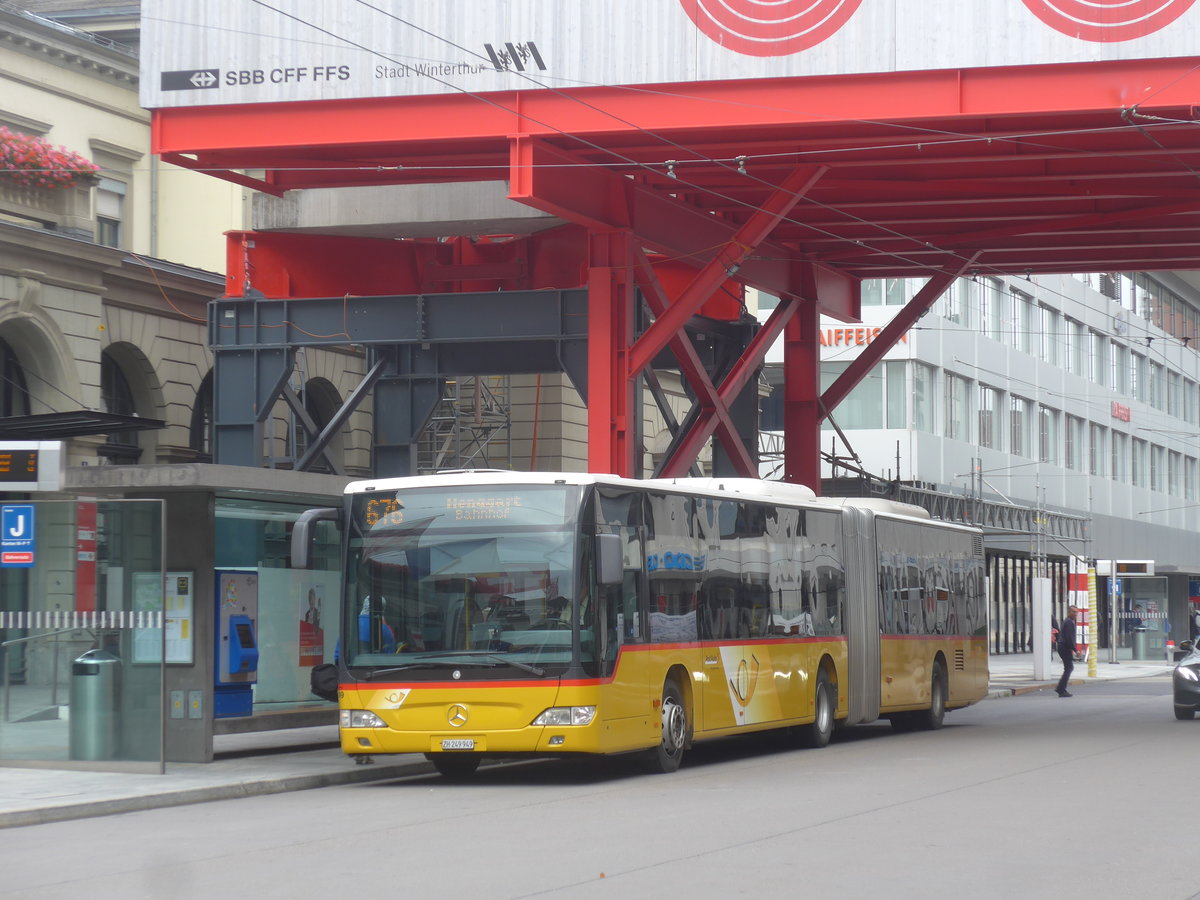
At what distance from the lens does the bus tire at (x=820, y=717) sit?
71.2ft

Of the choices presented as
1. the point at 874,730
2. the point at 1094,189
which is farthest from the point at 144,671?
the point at 1094,189

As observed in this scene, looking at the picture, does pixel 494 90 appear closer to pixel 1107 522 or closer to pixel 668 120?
pixel 668 120

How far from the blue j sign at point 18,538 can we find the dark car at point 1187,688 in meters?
16.4

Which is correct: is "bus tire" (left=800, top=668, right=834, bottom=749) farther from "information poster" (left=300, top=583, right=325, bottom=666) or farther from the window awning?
the window awning

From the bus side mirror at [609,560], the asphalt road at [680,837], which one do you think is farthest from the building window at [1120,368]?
the bus side mirror at [609,560]

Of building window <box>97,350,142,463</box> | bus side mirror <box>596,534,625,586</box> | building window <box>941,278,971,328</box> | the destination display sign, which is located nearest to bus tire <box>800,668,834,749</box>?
bus side mirror <box>596,534,625,586</box>

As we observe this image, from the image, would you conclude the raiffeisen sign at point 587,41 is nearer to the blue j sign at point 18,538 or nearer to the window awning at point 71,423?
the window awning at point 71,423

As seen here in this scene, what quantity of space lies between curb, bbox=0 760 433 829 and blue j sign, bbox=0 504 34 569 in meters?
2.89

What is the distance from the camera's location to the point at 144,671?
1702cm

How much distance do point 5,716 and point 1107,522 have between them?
61019 mm

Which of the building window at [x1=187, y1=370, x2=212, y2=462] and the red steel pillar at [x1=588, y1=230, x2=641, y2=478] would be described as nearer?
the red steel pillar at [x1=588, y1=230, x2=641, y2=478]

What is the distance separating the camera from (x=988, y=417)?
2486 inches

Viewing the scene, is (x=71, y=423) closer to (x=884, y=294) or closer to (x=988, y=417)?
(x=884, y=294)

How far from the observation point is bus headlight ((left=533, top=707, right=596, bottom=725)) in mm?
16188
